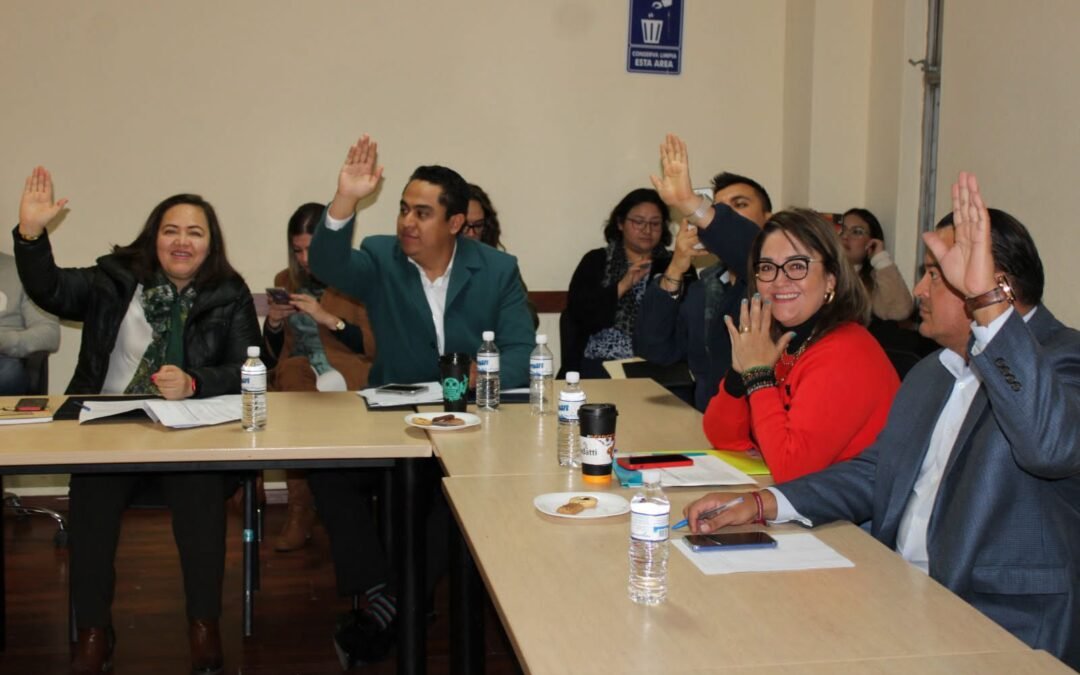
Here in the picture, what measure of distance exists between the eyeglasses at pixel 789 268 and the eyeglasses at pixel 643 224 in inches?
104

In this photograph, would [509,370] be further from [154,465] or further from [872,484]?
[872,484]

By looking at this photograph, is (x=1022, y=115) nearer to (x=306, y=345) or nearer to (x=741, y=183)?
(x=741, y=183)

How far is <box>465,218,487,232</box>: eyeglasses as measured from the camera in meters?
4.98

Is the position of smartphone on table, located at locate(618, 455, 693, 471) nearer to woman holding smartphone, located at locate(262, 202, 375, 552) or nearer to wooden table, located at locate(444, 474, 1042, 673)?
wooden table, located at locate(444, 474, 1042, 673)

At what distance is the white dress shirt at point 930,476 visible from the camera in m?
2.01

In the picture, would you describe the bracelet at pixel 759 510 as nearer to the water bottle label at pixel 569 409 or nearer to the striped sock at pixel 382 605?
the water bottle label at pixel 569 409

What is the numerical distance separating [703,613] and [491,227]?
3710mm

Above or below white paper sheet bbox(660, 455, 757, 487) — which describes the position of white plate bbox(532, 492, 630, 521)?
below

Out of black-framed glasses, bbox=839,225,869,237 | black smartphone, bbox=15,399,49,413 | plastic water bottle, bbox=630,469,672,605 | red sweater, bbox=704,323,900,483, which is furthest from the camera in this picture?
black-framed glasses, bbox=839,225,869,237

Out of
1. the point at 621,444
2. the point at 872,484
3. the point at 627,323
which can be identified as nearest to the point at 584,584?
the point at 872,484

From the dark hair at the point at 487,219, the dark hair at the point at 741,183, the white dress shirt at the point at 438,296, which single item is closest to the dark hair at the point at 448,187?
the white dress shirt at the point at 438,296

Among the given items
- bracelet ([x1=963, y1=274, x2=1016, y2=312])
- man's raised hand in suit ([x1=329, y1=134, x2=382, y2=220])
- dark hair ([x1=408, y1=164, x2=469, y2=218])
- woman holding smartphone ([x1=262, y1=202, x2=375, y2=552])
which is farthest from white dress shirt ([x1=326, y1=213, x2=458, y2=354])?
bracelet ([x1=963, y1=274, x2=1016, y2=312])

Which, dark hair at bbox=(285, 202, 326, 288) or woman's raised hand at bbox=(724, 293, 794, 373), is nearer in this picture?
woman's raised hand at bbox=(724, 293, 794, 373)

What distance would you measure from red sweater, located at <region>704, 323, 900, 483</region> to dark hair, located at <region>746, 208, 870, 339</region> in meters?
0.04
